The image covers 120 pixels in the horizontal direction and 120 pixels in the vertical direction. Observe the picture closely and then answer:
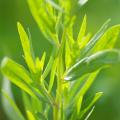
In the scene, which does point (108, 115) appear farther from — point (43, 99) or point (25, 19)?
point (43, 99)

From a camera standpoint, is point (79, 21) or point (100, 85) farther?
point (79, 21)

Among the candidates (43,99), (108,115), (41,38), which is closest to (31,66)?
(43,99)

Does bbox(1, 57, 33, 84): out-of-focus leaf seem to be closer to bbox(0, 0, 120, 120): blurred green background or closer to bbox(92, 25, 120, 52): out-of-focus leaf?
bbox(92, 25, 120, 52): out-of-focus leaf

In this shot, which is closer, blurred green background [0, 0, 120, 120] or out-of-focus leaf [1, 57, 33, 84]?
out-of-focus leaf [1, 57, 33, 84]

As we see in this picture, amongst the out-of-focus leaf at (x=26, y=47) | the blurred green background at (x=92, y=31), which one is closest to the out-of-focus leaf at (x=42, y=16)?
the out-of-focus leaf at (x=26, y=47)

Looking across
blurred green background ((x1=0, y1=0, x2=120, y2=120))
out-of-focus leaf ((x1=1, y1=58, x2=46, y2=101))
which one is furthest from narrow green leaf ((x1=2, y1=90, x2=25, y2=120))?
blurred green background ((x1=0, y1=0, x2=120, y2=120))

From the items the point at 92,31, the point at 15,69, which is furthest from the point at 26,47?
the point at 92,31
